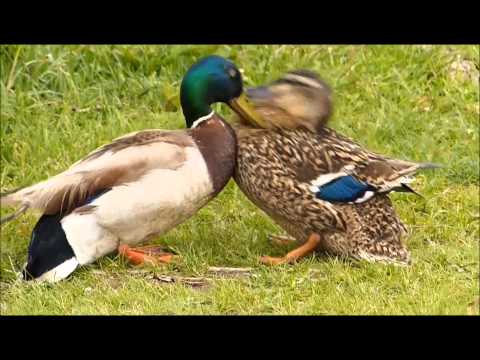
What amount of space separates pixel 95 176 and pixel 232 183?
4.61 ft

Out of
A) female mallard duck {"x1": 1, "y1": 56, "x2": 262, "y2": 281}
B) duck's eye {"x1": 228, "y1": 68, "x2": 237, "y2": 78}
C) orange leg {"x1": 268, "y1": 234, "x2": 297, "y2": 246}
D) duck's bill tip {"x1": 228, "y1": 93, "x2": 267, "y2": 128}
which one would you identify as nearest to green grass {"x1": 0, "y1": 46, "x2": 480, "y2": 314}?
orange leg {"x1": 268, "y1": 234, "x2": 297, "y2": 246}

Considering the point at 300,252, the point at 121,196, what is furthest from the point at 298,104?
the point at 121,196

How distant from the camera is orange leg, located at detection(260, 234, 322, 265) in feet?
20.1

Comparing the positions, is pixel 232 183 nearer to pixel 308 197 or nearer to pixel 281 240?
pixel 281 240

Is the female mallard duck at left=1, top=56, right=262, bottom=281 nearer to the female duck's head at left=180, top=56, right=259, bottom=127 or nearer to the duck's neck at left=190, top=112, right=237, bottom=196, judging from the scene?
the duck's neck at left=190, top=112, right=237, bottom=196

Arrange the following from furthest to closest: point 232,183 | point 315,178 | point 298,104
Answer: point 232,183 → point 298,104 → point 315,178

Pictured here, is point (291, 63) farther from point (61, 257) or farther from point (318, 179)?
point (61, 257)

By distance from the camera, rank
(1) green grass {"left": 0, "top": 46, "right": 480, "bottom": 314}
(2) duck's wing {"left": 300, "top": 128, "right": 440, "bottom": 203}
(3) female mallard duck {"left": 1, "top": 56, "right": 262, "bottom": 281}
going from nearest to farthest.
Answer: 1. (1) green grass {"left": 0, "top": 46, "right": 480, "bottom": 314}
2. (3) female mallard duck {"left": 1, "top": 56, "right": 262, "bottom": 281}
3. (2) duck's wing {"left": 300, "top": 128, "right": 440, "bottom": 203}

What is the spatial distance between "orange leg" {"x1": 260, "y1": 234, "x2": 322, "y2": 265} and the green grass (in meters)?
0.06

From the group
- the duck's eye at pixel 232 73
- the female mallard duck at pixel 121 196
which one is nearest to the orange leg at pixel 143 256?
the female mallard duck at pixel 121 196

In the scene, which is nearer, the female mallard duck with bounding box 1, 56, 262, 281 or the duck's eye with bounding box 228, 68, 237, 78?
the female mallard duck with bounding box 1, 56, 262, 281

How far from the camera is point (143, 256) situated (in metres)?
6.20

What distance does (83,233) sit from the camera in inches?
236

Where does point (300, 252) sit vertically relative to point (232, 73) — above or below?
below
